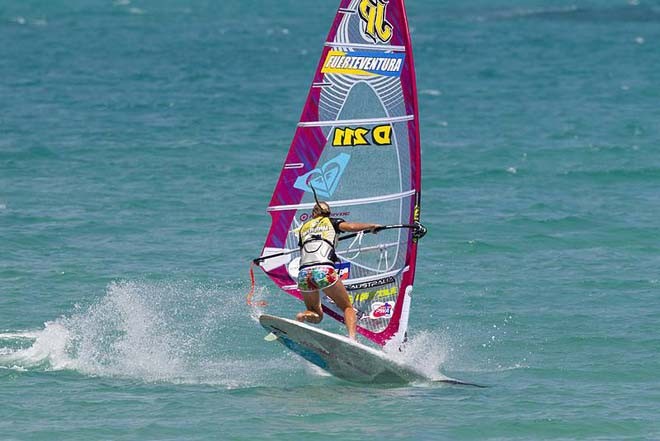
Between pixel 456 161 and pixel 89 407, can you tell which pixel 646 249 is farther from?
pixel 89 407

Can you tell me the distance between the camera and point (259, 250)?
23.3 metres

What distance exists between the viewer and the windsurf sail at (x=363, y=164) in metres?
14.9

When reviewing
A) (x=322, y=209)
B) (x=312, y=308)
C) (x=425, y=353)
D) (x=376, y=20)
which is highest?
(x=376, y=20)

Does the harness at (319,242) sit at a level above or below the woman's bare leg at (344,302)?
above

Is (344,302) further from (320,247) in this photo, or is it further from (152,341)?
(152,341)

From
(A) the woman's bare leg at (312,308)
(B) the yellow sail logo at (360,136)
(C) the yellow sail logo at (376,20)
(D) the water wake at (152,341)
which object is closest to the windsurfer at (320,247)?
(A) the woman's bare leg at (312,308)

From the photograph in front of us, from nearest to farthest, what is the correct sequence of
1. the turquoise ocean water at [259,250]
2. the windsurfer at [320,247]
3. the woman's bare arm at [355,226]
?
1. the woman's bare arm at [355,226]
2. the windsurfer at [320,247]
3. the turquoise ocean water at [259,250]

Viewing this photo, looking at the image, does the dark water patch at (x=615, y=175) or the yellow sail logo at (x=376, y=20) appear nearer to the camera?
the yellow sail logo at (x=376, y=20)

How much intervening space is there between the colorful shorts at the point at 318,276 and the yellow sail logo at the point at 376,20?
2.77 metres

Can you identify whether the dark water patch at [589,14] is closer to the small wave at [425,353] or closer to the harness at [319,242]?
the small wave at [425,353]

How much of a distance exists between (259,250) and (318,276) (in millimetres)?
8728

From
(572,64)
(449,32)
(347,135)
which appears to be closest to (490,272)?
(347,135)

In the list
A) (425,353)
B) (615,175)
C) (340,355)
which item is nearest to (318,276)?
(340,355)

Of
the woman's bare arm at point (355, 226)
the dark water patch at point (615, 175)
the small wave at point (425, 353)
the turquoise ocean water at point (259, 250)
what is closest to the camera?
the woman's bare arm at point (355, 226)
